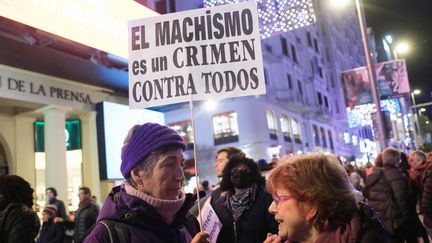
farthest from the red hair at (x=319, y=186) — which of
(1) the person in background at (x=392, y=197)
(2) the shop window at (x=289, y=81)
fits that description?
(2) the shop window at (x=289, y=81)

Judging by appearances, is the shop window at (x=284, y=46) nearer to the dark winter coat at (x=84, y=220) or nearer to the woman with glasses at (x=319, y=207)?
the dark winter coat at (x=84, y=220)

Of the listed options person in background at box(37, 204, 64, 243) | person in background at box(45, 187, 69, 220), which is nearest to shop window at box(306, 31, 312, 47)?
person in background at box(45, 187, 69, 220)

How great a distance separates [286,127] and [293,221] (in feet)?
111

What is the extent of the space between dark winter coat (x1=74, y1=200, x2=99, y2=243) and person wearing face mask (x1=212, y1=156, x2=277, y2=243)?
4.81 meters

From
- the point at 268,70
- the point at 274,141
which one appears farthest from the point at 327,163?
the point at 268,70

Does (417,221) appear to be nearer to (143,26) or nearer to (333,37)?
(143,26)

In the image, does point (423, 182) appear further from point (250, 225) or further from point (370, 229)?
point (370, 229)

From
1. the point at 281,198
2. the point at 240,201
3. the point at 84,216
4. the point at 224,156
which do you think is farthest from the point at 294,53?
the point at 281,198

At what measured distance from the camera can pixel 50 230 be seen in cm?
784

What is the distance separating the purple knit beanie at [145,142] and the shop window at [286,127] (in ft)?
106

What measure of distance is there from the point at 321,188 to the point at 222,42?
1447 millimetres

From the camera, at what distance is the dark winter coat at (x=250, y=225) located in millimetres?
4031

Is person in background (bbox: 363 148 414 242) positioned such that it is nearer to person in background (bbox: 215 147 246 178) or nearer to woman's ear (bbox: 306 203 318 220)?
person in background (bbox: 215 147 246 178)

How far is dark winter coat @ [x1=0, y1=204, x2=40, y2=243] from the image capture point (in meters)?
3.65
